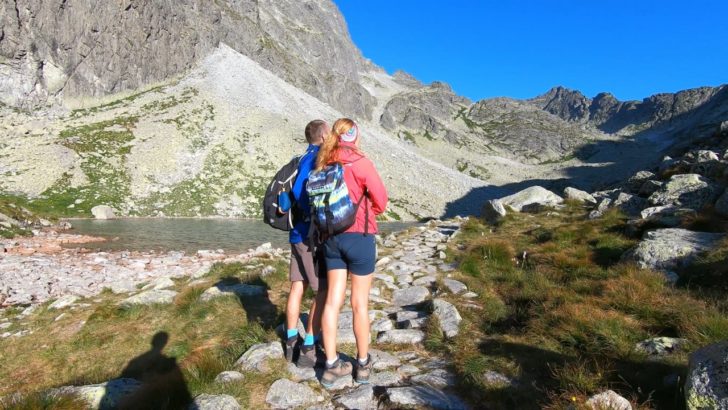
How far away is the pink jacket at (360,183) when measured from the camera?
4.37 metres

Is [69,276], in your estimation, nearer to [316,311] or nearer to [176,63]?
[316,311]

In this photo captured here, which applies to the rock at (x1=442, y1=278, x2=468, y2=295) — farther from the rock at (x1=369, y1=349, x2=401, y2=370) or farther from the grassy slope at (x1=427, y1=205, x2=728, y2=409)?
the rock at (x1=369, y1=349, x2=401, y2=370)

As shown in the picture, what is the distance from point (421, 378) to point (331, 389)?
3.58 feet

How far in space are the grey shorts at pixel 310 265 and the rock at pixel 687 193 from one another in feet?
40.7

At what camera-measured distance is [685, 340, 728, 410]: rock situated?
2680 mm

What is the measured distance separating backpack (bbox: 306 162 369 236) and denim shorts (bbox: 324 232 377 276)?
0.14 m

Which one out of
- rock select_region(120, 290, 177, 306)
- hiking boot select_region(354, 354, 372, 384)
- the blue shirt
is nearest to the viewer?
hiking boot select_region(354, 354, 372, 384)

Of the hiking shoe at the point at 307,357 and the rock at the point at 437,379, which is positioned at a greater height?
the rock at the point at 437,379

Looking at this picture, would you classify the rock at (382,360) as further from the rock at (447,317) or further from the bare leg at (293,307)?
the bare leg at (293,307)

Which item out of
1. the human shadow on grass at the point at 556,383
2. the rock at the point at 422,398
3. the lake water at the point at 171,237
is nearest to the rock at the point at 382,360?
the rock at the point at 422,398

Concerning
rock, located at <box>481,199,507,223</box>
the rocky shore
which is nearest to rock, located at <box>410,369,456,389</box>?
the rocky shore

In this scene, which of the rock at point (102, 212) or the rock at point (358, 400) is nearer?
the rock at point (358, 400)

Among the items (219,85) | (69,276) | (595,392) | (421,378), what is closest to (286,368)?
(421,378)

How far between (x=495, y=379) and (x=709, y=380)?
1941 mm
